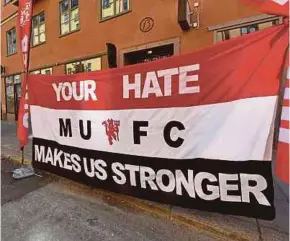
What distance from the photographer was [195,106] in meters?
3.06

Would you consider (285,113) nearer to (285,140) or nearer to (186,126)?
(285,140)

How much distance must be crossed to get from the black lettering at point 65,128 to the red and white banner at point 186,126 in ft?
0.05

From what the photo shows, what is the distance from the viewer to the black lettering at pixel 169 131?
3199mm

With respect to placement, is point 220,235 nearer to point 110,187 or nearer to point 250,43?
point 110,187

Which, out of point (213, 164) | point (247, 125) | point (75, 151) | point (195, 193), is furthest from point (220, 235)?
point (75, 151)

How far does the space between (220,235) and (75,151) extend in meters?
2.47

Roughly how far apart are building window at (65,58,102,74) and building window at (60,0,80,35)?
149cm

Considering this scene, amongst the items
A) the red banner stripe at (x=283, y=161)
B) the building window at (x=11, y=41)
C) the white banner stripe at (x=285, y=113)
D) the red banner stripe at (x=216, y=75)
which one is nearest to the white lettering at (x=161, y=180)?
the red banner stripe at (x=216, y=75)

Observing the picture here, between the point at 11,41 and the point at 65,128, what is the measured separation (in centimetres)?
1525

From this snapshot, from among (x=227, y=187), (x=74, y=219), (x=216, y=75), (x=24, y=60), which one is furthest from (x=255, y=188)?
(x=24, y=60)

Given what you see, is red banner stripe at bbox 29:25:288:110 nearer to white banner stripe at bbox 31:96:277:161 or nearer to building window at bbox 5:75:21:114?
white banner stripe at bbox 31:96:277:161

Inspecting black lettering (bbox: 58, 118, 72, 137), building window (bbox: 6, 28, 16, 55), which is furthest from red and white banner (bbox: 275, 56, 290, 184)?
building window (bbox: 6, 28, 16, 55)

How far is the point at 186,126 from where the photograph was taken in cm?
315

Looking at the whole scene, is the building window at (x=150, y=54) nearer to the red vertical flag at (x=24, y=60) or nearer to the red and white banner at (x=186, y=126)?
the red vertical flag at (x=24, y=60)
